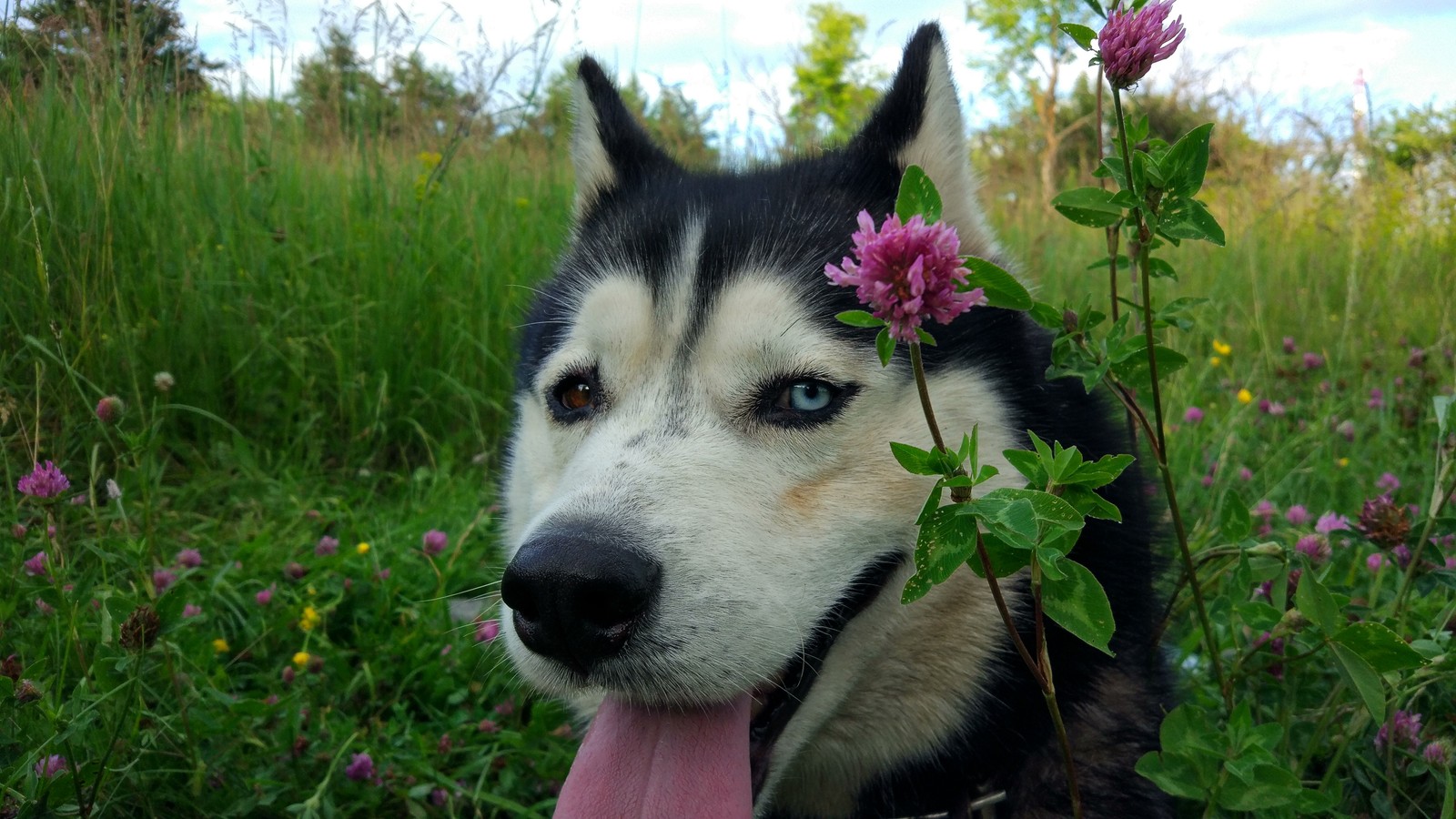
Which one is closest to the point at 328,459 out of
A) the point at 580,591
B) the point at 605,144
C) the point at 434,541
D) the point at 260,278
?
the point at 260,278

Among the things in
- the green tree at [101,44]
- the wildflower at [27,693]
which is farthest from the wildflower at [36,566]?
the green tree at [101,44]

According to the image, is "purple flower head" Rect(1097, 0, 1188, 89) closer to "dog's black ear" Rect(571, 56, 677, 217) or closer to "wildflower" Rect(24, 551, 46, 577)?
"dog's black ear" Rect(571, 56, 677, 217)

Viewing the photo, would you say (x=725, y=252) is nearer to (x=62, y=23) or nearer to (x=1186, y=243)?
(x=62, y=23)

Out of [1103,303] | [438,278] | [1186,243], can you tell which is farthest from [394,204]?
[1186,243]

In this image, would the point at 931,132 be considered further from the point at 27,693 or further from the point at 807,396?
the point at 27,693

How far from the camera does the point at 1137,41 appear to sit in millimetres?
1266

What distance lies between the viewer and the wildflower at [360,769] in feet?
6.62

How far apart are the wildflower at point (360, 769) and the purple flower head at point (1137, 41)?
197 cm

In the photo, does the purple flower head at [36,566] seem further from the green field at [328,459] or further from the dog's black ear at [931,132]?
the dog's black ear at [931,132]

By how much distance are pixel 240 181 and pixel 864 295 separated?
13.9 feet

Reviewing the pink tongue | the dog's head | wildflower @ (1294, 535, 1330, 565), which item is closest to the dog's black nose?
the dog's head

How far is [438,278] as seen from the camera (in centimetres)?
441

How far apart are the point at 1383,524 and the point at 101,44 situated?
13.6ft

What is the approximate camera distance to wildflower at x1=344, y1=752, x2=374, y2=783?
202 cm
